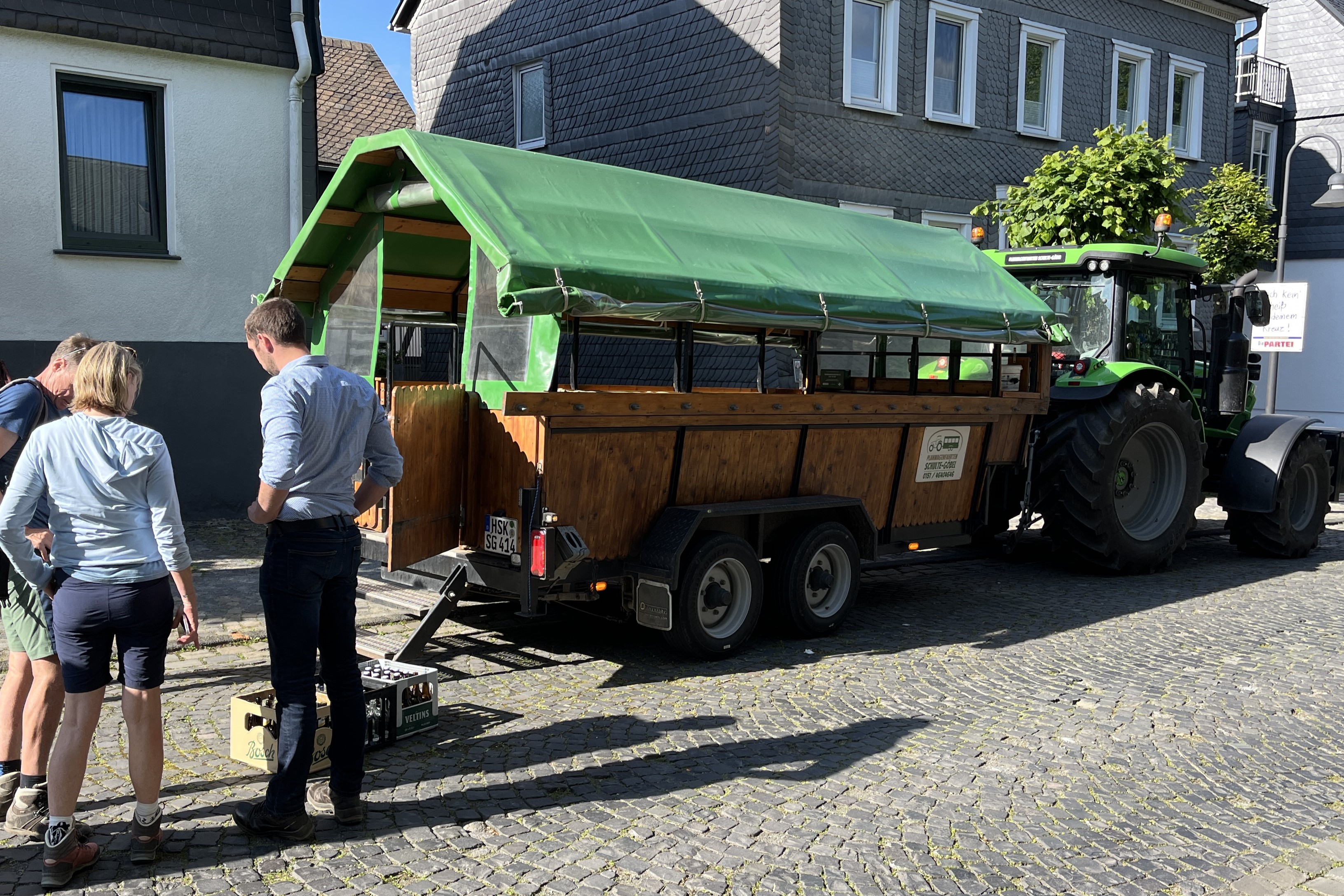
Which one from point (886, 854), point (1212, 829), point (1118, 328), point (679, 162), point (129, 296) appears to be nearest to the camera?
point (886, 854)

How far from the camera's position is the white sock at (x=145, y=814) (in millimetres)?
4059

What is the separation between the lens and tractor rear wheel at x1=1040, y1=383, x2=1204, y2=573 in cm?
954

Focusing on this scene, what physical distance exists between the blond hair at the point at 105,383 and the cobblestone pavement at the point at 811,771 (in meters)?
1.58

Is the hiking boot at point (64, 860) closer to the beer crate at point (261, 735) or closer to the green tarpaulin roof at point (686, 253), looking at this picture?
the beer crate at point (261, 735)

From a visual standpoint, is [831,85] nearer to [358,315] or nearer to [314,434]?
[358,315]

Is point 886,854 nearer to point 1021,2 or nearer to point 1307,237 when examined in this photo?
point 1021,2

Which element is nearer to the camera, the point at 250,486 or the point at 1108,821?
the point at 1108,821

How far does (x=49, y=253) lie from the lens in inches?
429

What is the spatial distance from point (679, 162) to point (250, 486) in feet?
30.5

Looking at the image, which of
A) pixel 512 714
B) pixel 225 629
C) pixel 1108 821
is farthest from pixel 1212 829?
pixel 225 629

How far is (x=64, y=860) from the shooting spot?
3.85 metres

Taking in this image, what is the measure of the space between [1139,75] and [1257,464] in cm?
1420

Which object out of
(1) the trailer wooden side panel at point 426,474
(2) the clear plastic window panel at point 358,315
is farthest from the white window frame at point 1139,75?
(1) the trailer wooden side panel at point 426,474

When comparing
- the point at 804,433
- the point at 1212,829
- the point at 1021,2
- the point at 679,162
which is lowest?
the point at 1212,829
